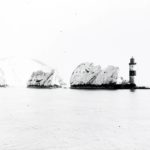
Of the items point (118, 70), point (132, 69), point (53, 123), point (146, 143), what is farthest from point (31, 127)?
point (118, 70)

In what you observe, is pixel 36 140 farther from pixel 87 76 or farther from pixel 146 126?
pixel 87 76

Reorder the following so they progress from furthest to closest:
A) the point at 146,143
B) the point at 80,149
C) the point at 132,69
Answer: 1. the point at 132,69
2. the point at 146,143
3. the point at 80,149

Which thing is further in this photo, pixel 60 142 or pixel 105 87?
pixel 105 87

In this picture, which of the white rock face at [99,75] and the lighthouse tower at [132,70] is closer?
the lighthouse tower at [132,70]

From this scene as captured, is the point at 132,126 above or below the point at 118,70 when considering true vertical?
below

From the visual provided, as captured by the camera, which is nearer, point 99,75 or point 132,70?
point 132,70

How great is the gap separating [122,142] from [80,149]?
12.0 feet

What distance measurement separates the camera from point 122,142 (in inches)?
964

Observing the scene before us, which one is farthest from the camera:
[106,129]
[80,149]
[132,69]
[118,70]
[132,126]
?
[118,70]

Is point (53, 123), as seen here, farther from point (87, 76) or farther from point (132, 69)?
point (87, 76)

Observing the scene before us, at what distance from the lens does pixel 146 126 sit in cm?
3325

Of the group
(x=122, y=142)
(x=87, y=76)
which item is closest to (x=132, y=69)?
(x=87, y=76)

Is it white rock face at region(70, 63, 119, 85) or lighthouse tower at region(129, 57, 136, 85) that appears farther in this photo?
white rock face at region(70, 63, 119, 85)

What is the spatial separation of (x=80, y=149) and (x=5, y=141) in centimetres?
537
